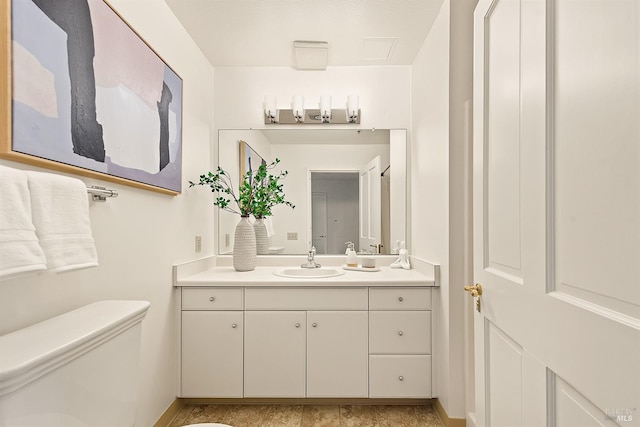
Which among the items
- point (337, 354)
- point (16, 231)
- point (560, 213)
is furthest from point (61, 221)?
point (337, 354)

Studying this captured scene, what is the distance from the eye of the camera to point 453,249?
1.94 metres

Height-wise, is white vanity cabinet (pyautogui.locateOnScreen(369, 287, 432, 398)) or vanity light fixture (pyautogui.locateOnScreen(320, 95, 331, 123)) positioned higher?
vanity light fixture (pyautogui.locateOnScreen(320, 95, 331, 123))

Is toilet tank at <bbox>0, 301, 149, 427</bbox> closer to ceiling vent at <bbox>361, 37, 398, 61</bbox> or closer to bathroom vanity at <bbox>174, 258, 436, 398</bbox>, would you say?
bathroom vanity at <bbox>174, 258, 436, 398</bbox>

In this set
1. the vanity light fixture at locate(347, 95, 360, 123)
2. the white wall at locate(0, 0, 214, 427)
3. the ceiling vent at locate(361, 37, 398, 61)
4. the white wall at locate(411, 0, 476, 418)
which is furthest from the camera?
the vanity light fixture at locate(347, 95, 360, 123)

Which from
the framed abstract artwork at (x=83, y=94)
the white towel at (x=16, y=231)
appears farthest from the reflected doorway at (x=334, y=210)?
the white towel at (x=16, y=231)

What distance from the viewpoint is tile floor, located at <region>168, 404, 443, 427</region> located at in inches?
79.4

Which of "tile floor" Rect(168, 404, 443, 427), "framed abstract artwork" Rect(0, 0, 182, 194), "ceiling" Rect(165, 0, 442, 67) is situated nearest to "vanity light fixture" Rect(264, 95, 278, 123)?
"ceiling" Rect(165, 0, 442, 67)

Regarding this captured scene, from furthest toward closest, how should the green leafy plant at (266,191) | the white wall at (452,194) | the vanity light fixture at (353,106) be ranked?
the vanity light fixture at (353,106)
the green leafy plant at (266,191)
the white wall at (452,194)

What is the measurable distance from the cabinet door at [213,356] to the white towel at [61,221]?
1.23m

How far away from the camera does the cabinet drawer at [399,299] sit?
214cm

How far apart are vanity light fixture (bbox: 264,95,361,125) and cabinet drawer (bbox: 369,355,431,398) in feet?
5.59

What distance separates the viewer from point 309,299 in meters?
2.14

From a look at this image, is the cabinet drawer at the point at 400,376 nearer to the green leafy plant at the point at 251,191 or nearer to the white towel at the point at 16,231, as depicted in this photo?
the green leafy plant at the point at 251,191

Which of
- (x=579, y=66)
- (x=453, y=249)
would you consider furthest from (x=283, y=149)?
(x=579, y=66)
